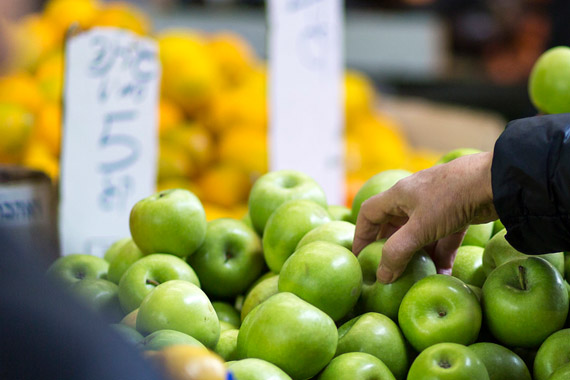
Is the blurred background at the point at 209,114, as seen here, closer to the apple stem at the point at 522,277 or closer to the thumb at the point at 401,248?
the thumb at the point at 401,248

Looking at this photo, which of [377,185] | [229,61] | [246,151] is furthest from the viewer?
[229,61]

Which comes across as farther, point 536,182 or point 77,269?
point 77,269

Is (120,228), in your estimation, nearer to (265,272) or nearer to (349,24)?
(265,272)

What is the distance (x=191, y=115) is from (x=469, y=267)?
4.36 ft

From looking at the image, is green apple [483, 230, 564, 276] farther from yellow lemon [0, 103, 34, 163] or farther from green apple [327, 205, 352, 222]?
yellow lemon [0, 103, 34, 163]

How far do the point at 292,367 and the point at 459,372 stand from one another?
0.19 metres

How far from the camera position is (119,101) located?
4.75 feet

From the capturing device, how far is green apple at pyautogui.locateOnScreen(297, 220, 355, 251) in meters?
0.99

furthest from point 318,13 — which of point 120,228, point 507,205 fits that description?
point 507,205

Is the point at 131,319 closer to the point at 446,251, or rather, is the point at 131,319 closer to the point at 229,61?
the point at 446,251

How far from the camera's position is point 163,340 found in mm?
777

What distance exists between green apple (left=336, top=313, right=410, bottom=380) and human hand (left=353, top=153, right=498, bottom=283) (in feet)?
0.24

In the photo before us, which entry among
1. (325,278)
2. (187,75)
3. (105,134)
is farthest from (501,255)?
(187,75)

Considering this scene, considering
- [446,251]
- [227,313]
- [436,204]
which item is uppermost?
[436,204]
